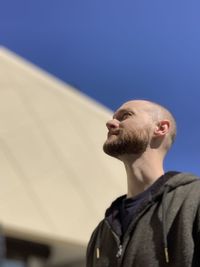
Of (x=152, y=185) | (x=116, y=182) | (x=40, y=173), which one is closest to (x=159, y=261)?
(x=152, y=185)

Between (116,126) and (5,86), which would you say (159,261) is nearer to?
(116,126)

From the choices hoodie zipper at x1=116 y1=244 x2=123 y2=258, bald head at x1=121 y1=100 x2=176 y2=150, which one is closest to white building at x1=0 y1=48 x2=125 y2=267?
bald head at x1=121 y1=100 x2=176 y2=150

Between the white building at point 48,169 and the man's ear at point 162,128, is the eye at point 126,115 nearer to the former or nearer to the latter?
the man's ear at point 162,128

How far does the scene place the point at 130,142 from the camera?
194cm

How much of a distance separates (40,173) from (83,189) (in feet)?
3.16

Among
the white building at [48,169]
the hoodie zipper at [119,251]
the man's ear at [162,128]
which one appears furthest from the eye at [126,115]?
the white building at [48,169]

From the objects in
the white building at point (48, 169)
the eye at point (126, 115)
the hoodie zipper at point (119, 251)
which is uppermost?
the eye at point (126, 115)

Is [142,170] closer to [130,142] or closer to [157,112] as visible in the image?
[130,142]

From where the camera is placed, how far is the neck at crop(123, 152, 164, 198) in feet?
6.41

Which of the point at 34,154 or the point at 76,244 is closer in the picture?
the point at 76,244

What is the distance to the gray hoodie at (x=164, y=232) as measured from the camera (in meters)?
1.70

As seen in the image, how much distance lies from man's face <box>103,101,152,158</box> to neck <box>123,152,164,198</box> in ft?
0.09

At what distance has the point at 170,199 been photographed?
6.02ft

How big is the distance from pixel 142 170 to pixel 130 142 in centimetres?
11
